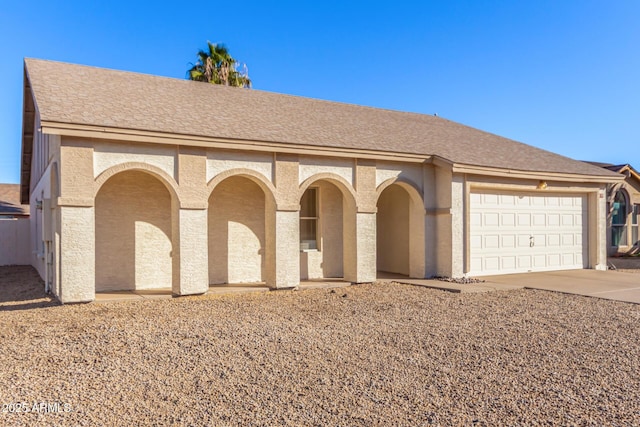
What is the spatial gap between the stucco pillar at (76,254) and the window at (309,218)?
19.0ft

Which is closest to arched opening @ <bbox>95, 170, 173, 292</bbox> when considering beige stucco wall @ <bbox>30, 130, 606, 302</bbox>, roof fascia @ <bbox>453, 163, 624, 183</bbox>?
beige stucco wall @ <bbox>30, 130, 606, 302</bbox>

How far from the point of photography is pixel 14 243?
67.4 feet

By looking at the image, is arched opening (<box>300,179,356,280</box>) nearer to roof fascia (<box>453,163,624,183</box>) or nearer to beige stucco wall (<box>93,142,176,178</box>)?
roof fascia (<box>453,163,624,183</box>)

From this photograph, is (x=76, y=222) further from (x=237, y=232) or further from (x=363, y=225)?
(x=363, y=225)

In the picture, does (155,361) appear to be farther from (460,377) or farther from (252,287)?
(252,287)

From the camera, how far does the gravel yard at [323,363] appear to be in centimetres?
417

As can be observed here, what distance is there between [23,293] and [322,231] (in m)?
7.77

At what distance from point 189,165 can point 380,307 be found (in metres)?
5.16

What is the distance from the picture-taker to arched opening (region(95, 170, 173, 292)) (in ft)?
35.4

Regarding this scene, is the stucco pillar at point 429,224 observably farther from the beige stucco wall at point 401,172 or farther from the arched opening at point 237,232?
the arched opening at point 237,232

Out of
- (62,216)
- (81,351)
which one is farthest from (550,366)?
(62,216)

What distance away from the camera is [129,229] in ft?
36.3

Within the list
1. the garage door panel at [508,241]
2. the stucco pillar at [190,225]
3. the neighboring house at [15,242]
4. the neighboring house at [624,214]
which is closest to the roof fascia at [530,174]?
the garage door panel at [508,241]

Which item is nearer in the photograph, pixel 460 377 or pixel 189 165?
pixel 460 377
